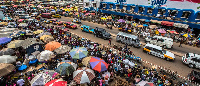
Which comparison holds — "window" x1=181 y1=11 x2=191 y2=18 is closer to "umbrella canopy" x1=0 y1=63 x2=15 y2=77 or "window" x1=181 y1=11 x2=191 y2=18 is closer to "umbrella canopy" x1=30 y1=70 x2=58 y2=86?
"umbrella canopy" x1=30 y1=70 x2=58 y2=86

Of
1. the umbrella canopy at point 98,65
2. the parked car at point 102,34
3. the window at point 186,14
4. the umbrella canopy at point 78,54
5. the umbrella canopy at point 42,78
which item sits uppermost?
the window at point 186,14

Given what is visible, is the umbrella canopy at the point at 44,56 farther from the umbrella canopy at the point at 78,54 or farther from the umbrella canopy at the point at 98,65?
the umbrella canopy at the point at 98,65

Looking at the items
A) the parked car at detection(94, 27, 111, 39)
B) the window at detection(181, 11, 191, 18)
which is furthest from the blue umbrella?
the window at detection(181, 11, 191, 18)

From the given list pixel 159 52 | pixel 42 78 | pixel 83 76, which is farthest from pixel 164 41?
pixel 42 78

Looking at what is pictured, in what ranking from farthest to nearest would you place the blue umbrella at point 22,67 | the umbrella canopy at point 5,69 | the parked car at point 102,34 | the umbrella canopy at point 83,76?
the parked car at point 102,34 < the blue umbrella at point 22,67 < the umbrella canopy at point 5,69 < the umbrella canopy at point 83,76

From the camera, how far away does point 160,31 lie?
25812 mm

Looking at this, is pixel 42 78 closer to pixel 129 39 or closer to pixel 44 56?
pixel 44 56

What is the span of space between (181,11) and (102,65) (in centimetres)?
3068

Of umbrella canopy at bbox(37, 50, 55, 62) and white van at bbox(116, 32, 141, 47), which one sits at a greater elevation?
white van at bbox(116, 32, 141, 47)

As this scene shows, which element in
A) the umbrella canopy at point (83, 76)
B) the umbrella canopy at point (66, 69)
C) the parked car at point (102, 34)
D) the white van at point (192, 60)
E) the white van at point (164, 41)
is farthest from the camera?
the parked car at point (102, 34)

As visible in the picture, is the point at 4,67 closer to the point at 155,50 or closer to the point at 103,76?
the point at 103,76

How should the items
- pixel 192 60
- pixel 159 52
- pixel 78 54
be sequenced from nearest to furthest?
pixel 78 54 → pixel 192 60 → pixel 159 52

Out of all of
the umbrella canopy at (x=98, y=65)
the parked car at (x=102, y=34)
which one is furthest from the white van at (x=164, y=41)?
the umbrella canopy at (x=98, y=65)

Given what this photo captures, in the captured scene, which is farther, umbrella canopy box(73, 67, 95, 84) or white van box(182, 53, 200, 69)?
white van box(182, 53, 200, 69)
